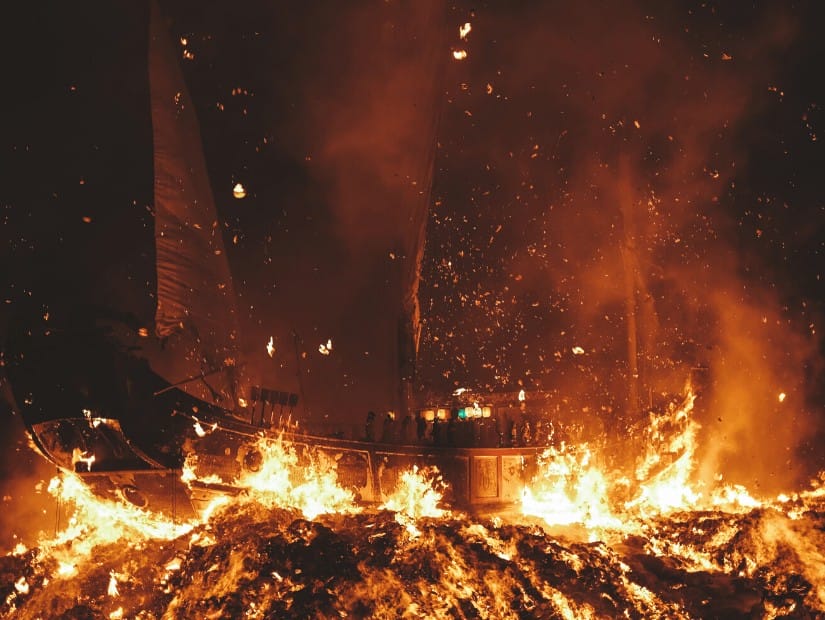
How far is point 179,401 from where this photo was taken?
8625 mm

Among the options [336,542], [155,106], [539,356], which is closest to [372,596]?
[336,542]

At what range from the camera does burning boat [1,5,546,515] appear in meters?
8.19

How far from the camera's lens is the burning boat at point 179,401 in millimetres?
8188

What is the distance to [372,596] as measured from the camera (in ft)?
17.9

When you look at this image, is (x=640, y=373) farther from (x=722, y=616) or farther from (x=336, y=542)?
(x=336, y=542)

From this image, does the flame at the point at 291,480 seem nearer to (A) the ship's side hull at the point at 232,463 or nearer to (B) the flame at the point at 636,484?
(A) the ship's side hull at the point at 232,463

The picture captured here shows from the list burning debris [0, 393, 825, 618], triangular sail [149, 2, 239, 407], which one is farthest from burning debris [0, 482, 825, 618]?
triangular sail [149, 2, 239, 407]

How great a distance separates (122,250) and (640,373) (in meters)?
12.0

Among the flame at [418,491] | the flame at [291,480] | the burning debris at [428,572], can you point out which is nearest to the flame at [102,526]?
the burning debris at [428,572]

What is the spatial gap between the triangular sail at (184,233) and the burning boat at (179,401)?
2 centimetres

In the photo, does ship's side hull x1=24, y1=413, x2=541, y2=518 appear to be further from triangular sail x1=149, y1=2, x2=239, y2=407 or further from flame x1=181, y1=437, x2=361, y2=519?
triangular sail x1=149, y1=2, x2=239, y2=407

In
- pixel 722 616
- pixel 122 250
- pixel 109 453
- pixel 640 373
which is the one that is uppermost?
pixel 122 250

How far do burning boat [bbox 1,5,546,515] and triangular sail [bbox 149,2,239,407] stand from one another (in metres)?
0.02

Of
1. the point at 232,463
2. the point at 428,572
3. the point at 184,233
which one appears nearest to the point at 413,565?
the point at 428,572
